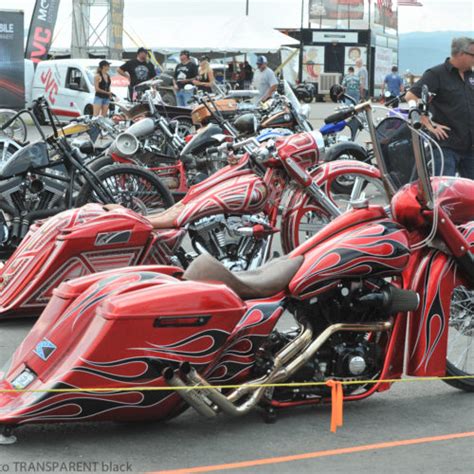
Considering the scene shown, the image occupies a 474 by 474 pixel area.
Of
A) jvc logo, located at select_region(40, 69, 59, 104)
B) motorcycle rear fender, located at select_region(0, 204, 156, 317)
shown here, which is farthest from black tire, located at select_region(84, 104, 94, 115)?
motorcycle rear fender, located at select_region(0, 204, 156, 317)

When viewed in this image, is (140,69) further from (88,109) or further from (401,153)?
(401,153)

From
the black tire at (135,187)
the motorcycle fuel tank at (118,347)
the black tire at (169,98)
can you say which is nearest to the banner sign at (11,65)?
the black tire at (169,98)

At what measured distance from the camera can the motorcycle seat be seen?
187 inches

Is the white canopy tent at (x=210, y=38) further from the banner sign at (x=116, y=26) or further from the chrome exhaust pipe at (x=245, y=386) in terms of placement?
the chrome exhaust pipe at (x=245, y=386)

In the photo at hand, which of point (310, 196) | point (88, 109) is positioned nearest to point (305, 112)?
point (310, 196)

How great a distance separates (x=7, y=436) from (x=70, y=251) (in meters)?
2.52

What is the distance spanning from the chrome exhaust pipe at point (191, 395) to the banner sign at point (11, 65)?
884 inches

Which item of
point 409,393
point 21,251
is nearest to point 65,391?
point 409,393

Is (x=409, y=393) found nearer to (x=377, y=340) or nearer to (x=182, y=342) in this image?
(x=377, y=340)

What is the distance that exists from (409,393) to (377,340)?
0.58m

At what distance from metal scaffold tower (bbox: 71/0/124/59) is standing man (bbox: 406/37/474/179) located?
95.5 ft

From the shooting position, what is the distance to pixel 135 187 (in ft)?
32.5

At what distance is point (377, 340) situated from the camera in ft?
17.0

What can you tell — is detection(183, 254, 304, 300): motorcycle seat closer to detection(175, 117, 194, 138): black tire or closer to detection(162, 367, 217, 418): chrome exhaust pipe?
detection(162, 367, 217, 418): chrome exhaust pipe
